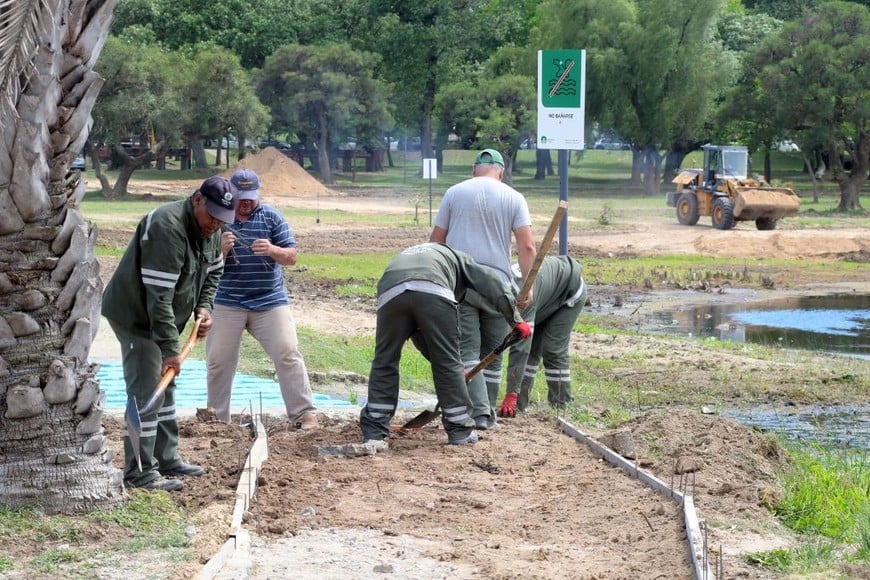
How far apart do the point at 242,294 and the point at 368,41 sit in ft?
181

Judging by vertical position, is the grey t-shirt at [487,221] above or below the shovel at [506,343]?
above

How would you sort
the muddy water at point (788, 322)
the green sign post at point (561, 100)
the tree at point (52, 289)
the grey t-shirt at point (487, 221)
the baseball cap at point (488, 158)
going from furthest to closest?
the muddy water at point (788, 322) < the green sign post at point (561, 100) < the baseball cap at point (488, 158) < the grey t-shirt at point (487, 221) < the tree at point (52, 289)

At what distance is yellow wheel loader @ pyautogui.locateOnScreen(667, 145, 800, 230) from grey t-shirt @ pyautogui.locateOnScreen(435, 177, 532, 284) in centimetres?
2593

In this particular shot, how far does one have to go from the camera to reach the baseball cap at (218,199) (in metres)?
7.02

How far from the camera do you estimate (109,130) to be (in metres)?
46.6

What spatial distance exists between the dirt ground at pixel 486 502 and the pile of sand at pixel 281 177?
133 ft

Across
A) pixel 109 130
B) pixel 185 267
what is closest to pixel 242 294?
pixel 185 267

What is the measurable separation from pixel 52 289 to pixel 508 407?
4574mm

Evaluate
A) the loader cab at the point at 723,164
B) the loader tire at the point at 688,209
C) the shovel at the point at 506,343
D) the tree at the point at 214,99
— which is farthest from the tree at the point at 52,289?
the tree at the point at 214,99

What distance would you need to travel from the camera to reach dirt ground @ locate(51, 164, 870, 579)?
19.6 feet

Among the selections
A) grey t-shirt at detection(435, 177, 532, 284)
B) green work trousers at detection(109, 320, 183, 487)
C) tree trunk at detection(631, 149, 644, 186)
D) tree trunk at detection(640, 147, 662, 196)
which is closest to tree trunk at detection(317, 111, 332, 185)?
tree trunk at detection(631, 149, 644, 186)

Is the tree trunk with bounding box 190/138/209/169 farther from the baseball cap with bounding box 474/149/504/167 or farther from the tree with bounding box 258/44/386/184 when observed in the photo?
the baseball cap with bounding box 474/149/504/167

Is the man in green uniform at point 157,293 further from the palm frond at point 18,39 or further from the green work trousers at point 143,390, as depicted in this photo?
the palm frond at point 18,39

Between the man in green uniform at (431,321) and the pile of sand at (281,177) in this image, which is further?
the pile of sand at (281,177)
